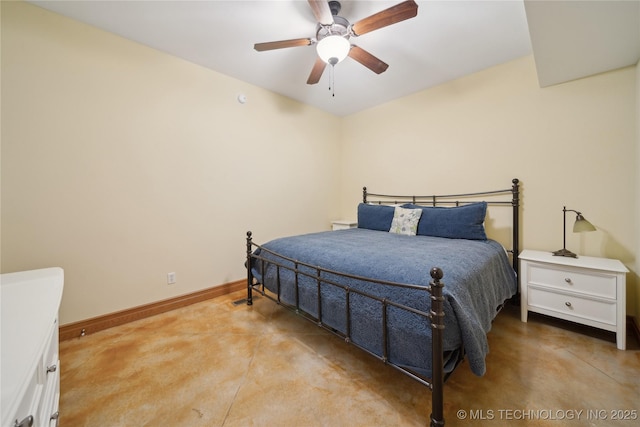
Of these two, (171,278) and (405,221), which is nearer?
(171,278)

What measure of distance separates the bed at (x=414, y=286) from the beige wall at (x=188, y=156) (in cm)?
53

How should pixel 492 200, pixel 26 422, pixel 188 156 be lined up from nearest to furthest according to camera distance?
pixel 26 422 → pixel 188 156 → pixel 492 200

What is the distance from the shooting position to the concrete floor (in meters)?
1.26

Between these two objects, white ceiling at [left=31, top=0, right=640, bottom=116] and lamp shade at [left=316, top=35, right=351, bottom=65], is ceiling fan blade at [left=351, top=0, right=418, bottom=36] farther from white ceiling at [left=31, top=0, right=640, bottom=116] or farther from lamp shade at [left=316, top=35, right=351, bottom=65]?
white ceiling at [left=31, top=0, right=640, bottom=116]

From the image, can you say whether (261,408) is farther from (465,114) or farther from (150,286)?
(465,114)

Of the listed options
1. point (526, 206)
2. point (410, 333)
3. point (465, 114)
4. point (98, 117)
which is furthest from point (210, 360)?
point (465, 114)

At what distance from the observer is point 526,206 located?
248 centimetres

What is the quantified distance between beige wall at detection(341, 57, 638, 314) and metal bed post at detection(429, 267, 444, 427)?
2072mm

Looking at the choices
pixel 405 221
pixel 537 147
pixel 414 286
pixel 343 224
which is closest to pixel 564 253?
pixel 537 147

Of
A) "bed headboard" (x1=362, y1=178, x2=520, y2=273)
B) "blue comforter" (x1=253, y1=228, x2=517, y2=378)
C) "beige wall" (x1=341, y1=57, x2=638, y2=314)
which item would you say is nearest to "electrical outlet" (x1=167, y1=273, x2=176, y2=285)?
"blue comforter" (x1=253, y1=228, x2=517, y2=378)

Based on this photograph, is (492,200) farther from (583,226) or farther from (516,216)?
(583,226)

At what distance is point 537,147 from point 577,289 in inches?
52.7

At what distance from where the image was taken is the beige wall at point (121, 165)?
181 centimetres

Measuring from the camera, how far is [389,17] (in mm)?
1629
